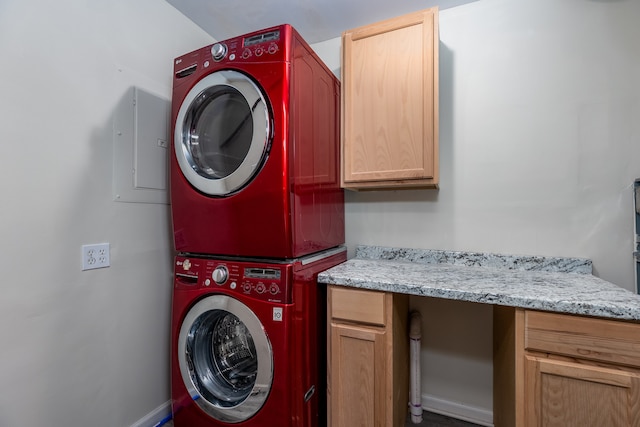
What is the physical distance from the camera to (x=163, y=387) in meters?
1.66

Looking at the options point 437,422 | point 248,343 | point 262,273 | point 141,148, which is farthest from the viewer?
point 437,422

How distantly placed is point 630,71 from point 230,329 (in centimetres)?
235

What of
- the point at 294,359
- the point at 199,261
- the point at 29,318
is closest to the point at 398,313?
the point at 294,359

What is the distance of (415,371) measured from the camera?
1.70 m

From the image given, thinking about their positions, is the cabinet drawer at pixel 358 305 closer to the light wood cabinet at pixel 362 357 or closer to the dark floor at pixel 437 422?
the light wood cabinet at pixel 362 357

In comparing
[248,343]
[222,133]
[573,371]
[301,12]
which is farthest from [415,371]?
[301,12]

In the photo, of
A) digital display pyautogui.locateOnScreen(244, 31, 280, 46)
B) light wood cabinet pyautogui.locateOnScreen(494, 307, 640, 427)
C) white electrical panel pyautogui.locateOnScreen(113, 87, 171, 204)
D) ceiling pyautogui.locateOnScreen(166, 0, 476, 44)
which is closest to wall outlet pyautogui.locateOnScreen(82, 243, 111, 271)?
white electrical panel pyautogui.locateOnScreen(113, 87, 171, 204)

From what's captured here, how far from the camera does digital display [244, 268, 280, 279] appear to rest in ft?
4.02

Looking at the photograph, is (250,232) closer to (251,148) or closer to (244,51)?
(251,148)

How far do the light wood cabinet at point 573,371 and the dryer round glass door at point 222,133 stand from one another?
125cm

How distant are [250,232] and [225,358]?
732 millimetres

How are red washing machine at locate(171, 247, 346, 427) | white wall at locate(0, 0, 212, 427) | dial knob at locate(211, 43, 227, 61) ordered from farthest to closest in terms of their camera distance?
dial knob at locate(211, 43, 227, 61) → red washing machine at locate(171, 247, 346, 427) → white wall at locate(0, 0, 212, 427)

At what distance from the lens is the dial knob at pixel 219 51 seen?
1.33 meters

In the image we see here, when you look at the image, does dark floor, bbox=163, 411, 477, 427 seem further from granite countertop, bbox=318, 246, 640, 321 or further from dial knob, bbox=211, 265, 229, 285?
dial knob, bbox=211, 265, 229, 285
